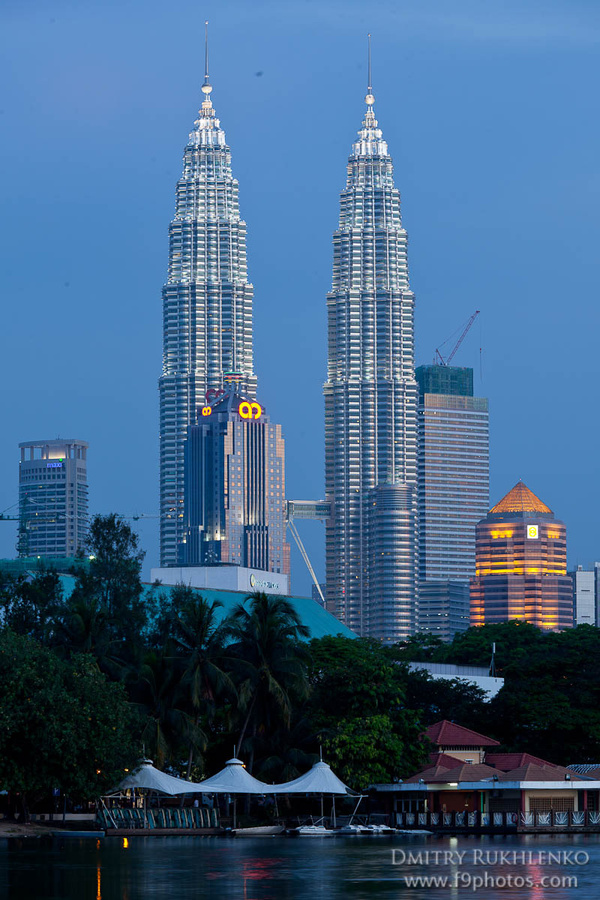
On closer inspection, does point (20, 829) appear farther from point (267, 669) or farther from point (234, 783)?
point (267, 669)

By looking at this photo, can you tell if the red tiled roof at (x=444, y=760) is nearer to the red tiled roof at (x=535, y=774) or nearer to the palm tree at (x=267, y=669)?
the red tiled roof at (x=535, y=774)

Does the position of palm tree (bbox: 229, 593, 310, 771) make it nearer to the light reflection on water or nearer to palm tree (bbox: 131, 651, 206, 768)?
palm tree (bbox: 131, 651, 206, 768)

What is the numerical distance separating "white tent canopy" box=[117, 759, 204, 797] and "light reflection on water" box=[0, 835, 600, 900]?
243cm

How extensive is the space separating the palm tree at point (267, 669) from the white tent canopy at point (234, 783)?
3.58 meters

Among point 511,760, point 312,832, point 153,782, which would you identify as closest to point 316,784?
point 312,832

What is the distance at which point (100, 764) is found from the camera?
74.0 m

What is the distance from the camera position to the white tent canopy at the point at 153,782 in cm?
7819

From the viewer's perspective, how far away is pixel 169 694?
83438mm

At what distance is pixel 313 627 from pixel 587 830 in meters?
51.7

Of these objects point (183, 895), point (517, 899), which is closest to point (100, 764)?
point (183, 895)

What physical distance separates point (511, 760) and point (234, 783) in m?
21.0

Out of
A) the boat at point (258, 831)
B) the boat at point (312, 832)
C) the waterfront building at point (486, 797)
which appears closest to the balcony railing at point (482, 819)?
the waterfront building at point (486, 797)

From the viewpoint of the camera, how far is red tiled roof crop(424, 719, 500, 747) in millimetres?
95625

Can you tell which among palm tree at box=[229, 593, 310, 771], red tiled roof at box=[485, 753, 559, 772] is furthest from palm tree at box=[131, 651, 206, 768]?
red tiled roof at box=[485, 753, 559, 772]
